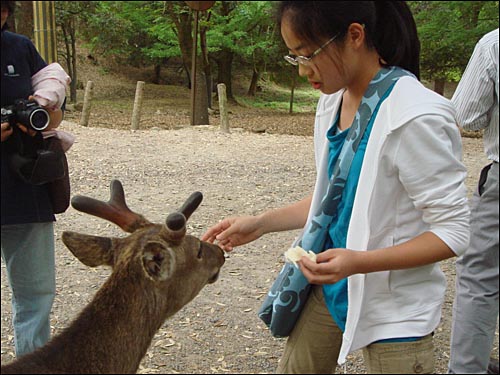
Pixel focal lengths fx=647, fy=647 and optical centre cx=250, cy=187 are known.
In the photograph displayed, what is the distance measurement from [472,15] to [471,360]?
24.7 ft

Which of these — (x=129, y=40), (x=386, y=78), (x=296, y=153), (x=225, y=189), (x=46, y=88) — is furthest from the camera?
(x=129, y=40)

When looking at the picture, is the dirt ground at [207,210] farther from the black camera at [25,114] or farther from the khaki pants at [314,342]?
the black camera at [25,114]

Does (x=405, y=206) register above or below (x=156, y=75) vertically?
above

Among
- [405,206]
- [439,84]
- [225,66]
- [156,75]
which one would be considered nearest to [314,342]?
[405,206]

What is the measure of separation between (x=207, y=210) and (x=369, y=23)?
4.43 meters

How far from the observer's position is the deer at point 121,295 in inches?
73.2

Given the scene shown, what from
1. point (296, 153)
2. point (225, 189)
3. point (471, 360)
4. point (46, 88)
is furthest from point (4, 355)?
point (296, 153)

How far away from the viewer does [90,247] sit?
6.72 ft

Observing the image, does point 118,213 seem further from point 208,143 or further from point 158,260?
point 208,143

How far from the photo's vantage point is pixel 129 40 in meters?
16.7

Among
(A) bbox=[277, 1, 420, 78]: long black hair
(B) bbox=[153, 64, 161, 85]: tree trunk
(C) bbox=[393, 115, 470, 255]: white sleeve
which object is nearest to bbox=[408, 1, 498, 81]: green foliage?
(A) bbox=[277, 1, 420, 78]: long black hair

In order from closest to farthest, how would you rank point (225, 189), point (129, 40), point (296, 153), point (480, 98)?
point (480, 98), point (225, 189), point (296, 153), point (129, 40)

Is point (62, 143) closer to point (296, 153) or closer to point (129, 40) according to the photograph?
point (296, 153)

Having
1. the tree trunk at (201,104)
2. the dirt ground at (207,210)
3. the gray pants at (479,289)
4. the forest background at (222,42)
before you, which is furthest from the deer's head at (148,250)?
the tree trunk at (201,104)
